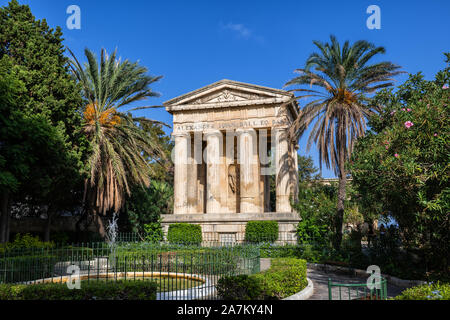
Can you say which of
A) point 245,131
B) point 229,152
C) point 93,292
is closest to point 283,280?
point 93,292

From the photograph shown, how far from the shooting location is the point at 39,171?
51.8 feet

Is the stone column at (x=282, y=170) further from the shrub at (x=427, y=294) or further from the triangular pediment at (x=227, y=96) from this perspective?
the shrub at (x=427, y=294)

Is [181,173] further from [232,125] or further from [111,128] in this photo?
[111,128]

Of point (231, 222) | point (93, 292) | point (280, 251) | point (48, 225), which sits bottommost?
point (280, 251)

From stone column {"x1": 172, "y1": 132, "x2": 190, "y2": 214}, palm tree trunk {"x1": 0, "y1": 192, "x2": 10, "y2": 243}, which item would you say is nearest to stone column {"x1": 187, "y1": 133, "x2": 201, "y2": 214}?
stone column {"x1": 172, "y1": 132, "x2": 190, "y2": 214}

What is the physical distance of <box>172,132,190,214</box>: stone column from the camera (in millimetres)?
27938

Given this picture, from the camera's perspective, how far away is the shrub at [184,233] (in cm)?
2518

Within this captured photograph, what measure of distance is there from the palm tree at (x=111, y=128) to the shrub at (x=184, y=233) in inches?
184

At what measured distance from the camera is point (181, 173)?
28219 mm

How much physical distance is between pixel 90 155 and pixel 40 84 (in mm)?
4226

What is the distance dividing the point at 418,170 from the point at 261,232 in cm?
1495

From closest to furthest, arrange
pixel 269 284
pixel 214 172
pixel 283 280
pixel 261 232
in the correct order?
pixel 269 284
pixel 283 280
pixel 261 232
pixel 214 172

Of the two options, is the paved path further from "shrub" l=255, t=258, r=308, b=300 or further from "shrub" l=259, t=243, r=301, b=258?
"shrub" l=259, t=243, r=301, b=258
